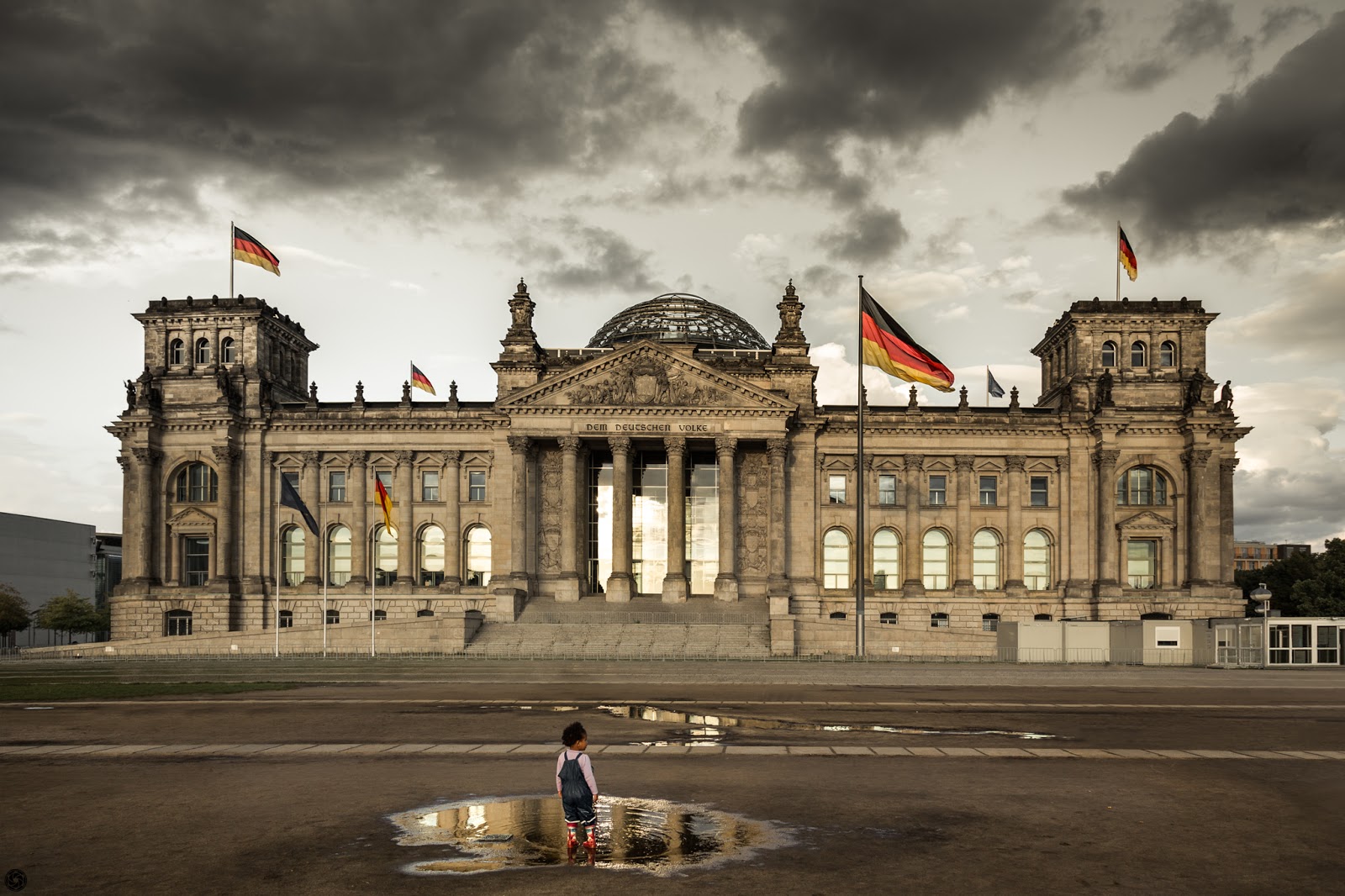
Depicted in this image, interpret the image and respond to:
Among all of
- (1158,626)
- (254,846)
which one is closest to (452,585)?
(1158,626)

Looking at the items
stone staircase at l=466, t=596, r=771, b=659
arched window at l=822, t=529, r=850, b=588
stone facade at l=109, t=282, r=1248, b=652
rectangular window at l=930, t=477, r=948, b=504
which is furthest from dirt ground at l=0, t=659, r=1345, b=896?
rectangular window at l=930, t=477, r=948, b=504

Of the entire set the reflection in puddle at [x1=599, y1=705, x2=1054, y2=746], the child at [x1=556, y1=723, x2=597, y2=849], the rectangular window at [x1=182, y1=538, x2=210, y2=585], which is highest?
the rectangular window at [x1=182, y1=538, x2=210, y2=585]

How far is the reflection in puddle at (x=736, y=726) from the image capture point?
27125 mm

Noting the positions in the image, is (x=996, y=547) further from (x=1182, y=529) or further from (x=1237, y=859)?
(x=1237, y=859)

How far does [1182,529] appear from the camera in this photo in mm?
81375

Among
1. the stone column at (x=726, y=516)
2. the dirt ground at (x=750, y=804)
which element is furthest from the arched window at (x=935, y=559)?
the dirt ground at (x=750, y=804)

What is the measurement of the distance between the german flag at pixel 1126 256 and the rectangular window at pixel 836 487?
23.3 metres

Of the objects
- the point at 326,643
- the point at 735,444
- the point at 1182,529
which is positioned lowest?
the point at 326,643

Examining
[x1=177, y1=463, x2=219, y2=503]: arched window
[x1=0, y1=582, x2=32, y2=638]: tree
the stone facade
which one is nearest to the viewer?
the stone facade

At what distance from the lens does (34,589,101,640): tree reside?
101562 mm

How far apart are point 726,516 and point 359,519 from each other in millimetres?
25772

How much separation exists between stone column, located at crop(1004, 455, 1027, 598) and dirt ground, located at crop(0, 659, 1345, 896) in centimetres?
4982

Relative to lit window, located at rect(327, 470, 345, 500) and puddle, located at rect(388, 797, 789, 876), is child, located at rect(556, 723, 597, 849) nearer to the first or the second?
puddle, located at rect(388, 797, 789, 876)

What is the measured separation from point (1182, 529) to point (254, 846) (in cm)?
7711
